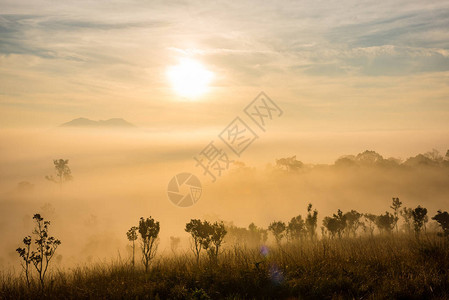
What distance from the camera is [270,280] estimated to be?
1120 centimetres

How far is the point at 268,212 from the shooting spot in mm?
174625

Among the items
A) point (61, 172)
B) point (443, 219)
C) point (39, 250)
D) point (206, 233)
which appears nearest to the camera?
point (39, 250)

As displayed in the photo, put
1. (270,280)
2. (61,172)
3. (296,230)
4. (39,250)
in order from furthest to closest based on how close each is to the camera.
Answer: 1. (61,172)
2. (296,230)
3. (39,250)
4. (270,280)

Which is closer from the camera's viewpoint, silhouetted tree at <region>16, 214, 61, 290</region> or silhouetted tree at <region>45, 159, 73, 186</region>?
silhouetted tree at <region>16, 214, 61, 290</region>

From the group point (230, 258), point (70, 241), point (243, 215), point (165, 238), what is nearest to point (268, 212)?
point (243, 215)

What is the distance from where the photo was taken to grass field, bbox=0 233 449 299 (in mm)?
10266

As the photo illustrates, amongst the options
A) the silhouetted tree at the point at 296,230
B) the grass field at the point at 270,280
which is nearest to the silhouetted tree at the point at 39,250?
the grass field at the point at 270,280

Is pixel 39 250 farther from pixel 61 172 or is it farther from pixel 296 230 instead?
pixel 61 172

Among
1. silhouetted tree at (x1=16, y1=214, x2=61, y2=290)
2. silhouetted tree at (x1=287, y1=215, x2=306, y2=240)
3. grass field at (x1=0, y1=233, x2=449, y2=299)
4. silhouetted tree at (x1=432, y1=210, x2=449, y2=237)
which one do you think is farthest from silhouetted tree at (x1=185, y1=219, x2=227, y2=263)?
silhouetted tree at (x1=287, y1=215, x2=306, y2=240)

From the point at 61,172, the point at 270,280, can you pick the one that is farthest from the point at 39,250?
the point at 61,172

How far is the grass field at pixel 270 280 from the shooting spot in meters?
10.3

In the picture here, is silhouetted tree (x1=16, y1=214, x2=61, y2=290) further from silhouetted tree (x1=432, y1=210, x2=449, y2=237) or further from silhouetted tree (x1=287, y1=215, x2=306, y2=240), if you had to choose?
silhouetted tree (x1=287, y1=215, x2=306, y2=240)

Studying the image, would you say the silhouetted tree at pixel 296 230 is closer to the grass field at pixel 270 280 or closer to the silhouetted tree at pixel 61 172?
the grass field at pixel 270 280

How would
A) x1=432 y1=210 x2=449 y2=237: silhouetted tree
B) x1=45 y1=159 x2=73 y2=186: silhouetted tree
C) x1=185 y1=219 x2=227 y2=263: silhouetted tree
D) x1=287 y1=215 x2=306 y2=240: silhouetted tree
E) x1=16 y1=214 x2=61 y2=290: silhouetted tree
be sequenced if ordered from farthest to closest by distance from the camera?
x1=45 y1=159 x2=73 y2=186: silhouetted tree
x1=287 y1=215 x2=306 y2=240: silhouetted tree
x1=432 y1=210 x2=449 y2=237: silhouetted tree
x1=185 y1=219 x2=227 y2=263: silhouetted tree
x1=16 y1=214 x2=61 y2=290: silhouetted tree
